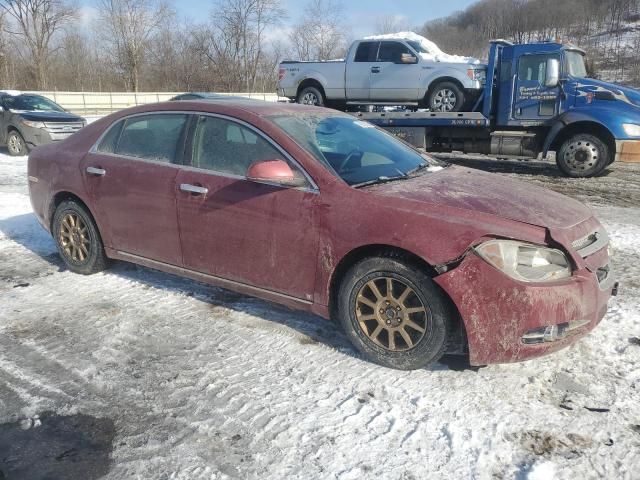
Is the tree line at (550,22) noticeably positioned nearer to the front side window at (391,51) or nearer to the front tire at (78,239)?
the front side window at (391,51)

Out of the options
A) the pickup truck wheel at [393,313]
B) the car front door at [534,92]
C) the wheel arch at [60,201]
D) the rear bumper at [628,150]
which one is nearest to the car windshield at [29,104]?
the wheel arch at [60,201]

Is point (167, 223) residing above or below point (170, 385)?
above

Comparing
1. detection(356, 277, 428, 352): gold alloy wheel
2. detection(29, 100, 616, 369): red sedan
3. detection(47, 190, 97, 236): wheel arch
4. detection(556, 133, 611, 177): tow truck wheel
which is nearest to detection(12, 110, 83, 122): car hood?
detection(47, 190, 97, 236): wheel arch

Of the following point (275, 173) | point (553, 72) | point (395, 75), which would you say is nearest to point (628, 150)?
point (553, 72)

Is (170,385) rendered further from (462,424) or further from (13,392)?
(462,424)

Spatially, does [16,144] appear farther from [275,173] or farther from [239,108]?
[275,173]

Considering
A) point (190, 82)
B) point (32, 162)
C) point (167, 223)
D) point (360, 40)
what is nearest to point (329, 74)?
point (360, 40)

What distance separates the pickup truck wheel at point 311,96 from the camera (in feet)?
45.6

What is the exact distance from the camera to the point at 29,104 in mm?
14047

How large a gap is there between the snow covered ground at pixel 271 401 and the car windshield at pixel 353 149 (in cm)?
117

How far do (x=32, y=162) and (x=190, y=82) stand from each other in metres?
49.7

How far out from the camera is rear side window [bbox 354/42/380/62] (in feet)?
42.2

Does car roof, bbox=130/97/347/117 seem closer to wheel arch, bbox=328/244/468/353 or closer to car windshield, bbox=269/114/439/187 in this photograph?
car windshield, bbox=269/114/439/187

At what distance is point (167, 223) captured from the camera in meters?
4.05
